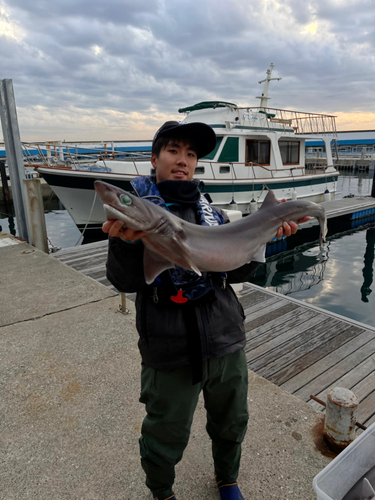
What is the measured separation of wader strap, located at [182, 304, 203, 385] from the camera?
1.72 m

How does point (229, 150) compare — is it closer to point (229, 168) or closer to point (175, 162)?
point (229, 168)

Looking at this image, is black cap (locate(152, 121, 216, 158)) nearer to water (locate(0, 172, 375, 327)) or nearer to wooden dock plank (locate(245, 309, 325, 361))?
wooden dock plank (locate(245, 309, 325, 361))

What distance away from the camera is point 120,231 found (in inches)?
59.7

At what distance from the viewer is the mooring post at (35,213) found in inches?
261

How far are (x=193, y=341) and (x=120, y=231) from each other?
26.6 inches

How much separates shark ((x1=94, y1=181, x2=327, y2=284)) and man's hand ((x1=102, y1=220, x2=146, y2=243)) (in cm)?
2

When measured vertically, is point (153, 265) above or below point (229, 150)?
below

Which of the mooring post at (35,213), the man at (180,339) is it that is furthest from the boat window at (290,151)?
the man at (180,339)

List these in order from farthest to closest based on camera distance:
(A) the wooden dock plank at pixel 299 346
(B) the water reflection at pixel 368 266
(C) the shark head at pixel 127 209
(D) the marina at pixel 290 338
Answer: (B) the water reflection at pixel 368 266
(A) the wooden dock plank at pixel 299 346
(D) the marina at pixel 290 338
(C) the shark head at pixel 127 209

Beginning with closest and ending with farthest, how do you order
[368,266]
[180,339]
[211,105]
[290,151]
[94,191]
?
[180,339] < [368,266] < [94,191] < [211,105] < [290,151]

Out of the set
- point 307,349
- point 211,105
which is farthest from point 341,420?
point 211,105

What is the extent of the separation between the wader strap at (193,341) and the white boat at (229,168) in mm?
10232

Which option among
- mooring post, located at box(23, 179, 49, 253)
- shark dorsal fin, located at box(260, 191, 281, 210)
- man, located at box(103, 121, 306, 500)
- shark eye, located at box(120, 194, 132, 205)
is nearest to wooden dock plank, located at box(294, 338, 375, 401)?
man, located at box(103, 121, 306, 500)

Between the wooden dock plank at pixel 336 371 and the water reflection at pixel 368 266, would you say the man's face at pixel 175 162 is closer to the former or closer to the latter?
the wooden dock plank at pixel 336 371
